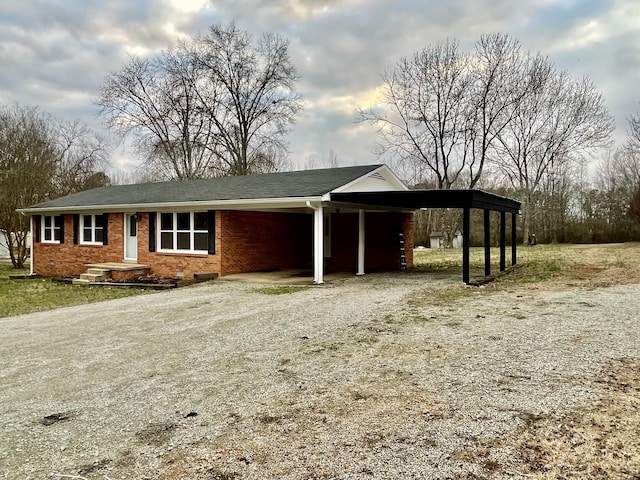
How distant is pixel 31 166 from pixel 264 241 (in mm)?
14213

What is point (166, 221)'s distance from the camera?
1470 cm

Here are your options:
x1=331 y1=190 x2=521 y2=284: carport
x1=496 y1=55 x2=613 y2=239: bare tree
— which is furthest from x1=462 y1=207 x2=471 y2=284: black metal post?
x1=496 y1=55 x2=613 y2=239: bare tree

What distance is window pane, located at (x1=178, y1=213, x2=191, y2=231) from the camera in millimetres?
14195

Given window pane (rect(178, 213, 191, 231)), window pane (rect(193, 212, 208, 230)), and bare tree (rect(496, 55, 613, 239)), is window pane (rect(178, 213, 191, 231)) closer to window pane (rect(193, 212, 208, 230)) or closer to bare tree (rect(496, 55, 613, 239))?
window pane (rect(193, 212, 208, 230))

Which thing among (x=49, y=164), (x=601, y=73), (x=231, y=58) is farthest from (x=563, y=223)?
(x=49, y=164)

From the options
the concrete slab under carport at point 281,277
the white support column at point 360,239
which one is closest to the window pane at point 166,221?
the concrete slab under carport at point 281,277

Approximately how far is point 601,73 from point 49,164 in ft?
102

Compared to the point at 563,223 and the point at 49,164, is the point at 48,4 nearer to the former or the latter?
the point at 49,164

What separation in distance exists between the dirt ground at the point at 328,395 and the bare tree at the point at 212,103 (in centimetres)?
2704

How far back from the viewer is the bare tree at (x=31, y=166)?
68.9ft

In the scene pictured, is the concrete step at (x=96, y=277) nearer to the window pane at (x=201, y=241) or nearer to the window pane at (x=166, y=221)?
the window pane at (x=166, y=221)

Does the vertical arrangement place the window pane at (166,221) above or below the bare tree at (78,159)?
below

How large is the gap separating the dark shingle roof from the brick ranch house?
0.14 feet

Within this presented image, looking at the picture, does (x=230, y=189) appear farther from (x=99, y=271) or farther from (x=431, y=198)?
(x=431, y=198)
